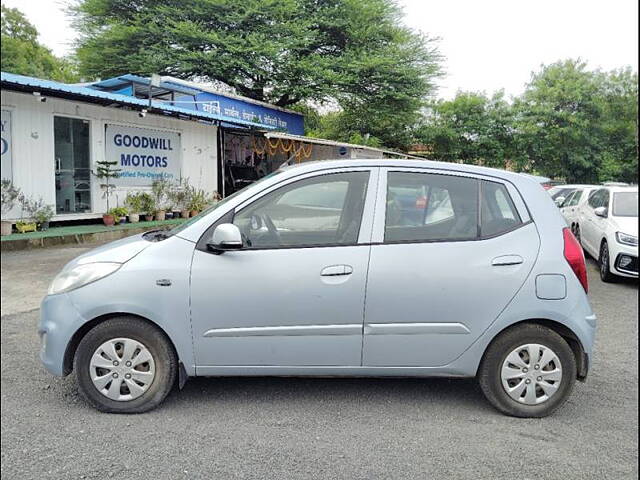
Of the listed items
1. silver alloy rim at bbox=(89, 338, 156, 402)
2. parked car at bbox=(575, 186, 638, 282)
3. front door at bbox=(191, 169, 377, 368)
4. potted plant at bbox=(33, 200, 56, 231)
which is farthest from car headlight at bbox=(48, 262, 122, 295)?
potted plant at bbox=(33, 200, 56, 231)

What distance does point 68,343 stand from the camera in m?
3.38

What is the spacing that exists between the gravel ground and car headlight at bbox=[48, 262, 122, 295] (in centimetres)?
78

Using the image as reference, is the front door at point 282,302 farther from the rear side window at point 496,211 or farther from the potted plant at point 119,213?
the potted plant at point 119,213

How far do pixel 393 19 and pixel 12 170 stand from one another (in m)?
22.2

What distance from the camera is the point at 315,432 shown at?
10.6 ft

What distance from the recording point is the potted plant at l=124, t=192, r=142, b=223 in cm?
1302

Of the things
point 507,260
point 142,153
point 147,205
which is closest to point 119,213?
point 147,205

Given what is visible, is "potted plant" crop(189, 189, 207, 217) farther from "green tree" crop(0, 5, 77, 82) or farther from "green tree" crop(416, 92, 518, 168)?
"green tree" crop(416, 92, 518, 168)

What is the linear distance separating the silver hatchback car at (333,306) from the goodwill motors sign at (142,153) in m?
10.2

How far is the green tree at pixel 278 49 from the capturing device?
23.8 metres

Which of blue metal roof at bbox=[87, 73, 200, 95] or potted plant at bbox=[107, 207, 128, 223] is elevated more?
blue metal roof at bbox=[87, 73, 200, 95]

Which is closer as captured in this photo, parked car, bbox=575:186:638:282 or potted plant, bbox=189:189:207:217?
parked car, bbox=575:186:638:282

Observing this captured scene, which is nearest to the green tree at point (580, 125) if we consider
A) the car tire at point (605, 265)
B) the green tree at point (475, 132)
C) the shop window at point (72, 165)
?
the green tree at point (475, 132)

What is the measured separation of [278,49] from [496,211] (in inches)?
883
